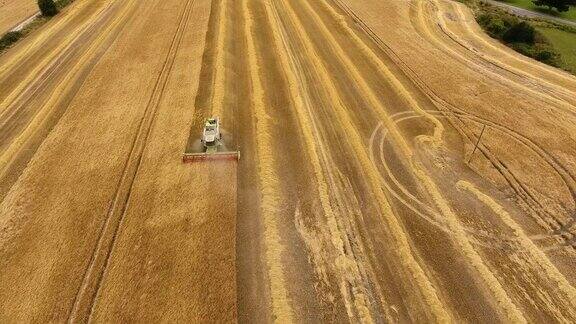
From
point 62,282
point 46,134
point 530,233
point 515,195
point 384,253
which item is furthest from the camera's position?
point 46,134

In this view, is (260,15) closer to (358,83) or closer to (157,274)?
(358,83)

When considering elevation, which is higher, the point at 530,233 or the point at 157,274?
the point at 530,233

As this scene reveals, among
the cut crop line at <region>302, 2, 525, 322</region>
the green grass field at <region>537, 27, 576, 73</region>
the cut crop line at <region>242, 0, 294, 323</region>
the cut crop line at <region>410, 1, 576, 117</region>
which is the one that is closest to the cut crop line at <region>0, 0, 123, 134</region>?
the cut crop line at <region>242, 0, 294, 323</region>

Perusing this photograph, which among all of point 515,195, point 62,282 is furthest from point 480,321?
point 62,282

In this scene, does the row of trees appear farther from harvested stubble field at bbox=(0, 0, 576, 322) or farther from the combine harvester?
the combine harvester

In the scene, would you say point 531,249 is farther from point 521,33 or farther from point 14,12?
point 14,12

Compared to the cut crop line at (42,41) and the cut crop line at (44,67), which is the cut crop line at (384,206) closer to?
the cut crop line at (44,67)

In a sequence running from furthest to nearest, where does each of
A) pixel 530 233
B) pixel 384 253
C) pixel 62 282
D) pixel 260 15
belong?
pixel 260 15
pixel 530 233
pixel 384 253
pixel 62 282
